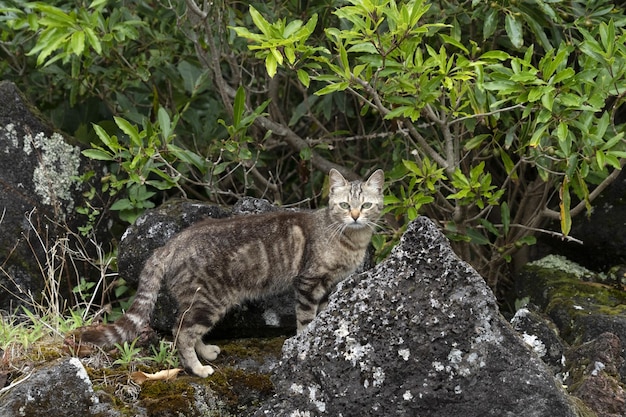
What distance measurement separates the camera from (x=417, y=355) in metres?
4.39

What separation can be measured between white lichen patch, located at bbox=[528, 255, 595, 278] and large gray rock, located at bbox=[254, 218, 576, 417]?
310 centimetres

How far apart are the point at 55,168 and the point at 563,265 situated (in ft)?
14.1

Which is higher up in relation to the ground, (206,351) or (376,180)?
(376,180)

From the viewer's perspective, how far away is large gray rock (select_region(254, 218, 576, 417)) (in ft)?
14.0

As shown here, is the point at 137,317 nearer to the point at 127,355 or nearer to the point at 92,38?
the point at 127,355

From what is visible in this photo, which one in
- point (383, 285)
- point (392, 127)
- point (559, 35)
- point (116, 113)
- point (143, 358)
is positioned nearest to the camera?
point (383, 285)

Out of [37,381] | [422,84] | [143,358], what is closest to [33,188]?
[143,358]

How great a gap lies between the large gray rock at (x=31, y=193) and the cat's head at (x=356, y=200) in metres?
2.16

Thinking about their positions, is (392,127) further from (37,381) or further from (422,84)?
(37,381)

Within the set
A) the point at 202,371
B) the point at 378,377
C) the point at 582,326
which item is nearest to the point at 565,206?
the point at 582,326

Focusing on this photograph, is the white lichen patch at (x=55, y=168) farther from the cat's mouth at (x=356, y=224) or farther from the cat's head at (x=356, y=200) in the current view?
the cat's mouth at (x=356, y=224)

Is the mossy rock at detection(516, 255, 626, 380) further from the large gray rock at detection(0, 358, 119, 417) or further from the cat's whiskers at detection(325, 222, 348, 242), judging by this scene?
the large gray rock at detection(0, 358, 119, 417)

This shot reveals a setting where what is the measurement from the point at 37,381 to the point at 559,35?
4641mm

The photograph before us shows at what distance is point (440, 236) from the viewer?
4.68 m
